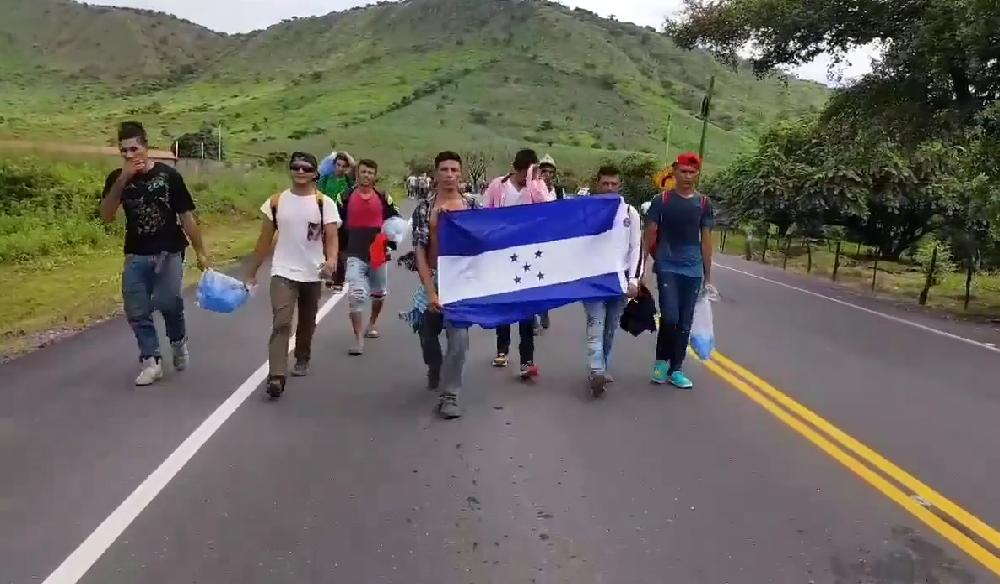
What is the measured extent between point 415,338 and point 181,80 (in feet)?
603

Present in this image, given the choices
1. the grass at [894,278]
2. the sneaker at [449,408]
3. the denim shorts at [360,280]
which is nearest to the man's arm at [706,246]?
the sneaker at [449,408]

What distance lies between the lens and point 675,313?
830cm

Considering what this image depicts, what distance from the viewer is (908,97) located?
18.0 meters

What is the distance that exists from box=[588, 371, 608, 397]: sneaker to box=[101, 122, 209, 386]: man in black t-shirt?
10.9 ft

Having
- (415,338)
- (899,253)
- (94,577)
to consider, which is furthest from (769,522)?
(899,253)

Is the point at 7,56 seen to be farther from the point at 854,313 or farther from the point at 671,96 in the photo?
the point at 854,313

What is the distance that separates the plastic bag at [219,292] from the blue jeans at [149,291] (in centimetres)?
28

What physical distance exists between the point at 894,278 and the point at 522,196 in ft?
62.2

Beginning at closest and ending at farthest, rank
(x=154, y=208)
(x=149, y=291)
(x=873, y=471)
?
(x=873, y=471), (x=154, y=208), (x=149, y=291)

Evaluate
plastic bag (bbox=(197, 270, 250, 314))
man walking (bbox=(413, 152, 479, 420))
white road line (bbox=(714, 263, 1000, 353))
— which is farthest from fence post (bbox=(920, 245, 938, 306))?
plastic bag (bbox=(197, 270, 250, 314))

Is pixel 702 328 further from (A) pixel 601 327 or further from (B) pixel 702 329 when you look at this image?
(A) pixel 601 327

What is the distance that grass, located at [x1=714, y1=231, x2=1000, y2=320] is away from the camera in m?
18.6

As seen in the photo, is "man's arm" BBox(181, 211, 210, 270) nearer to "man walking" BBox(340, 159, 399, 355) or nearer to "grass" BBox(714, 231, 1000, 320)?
"man walking" BBox(340, 159, 399, 355)

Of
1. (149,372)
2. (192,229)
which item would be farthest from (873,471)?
(149,372)
